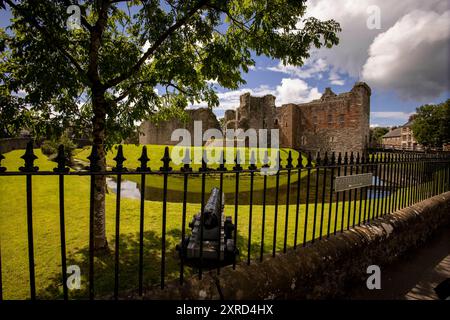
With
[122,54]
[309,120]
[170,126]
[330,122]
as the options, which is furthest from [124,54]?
[170,126]

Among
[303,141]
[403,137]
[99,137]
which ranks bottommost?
[99,137]

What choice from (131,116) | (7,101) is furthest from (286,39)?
(7,101)

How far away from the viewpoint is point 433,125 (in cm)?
4688

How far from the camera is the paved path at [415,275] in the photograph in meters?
3.68

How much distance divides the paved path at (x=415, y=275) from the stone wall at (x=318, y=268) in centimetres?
16

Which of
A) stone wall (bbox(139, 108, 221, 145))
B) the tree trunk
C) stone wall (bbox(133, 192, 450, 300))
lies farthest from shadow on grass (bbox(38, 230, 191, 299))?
stone wall (bbox(139, 108, 221, 145))

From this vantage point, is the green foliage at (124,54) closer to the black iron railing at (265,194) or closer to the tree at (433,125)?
the black iron railing at (265,194)

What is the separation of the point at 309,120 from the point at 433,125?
2317 centimetres

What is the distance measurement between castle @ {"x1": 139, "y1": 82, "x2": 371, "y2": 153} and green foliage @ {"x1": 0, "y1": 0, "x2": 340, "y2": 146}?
1501 inches

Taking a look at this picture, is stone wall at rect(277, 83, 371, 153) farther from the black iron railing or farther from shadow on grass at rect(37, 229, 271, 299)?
shadow on grass at rect(37, 229, 271, 299)

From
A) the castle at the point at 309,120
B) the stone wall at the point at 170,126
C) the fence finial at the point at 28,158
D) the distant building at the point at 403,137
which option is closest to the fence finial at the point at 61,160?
the fence finial at the point at 28,158

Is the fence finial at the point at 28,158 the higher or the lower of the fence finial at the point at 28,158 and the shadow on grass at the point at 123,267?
the higher

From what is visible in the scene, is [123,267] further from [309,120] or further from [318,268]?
[309,120]
